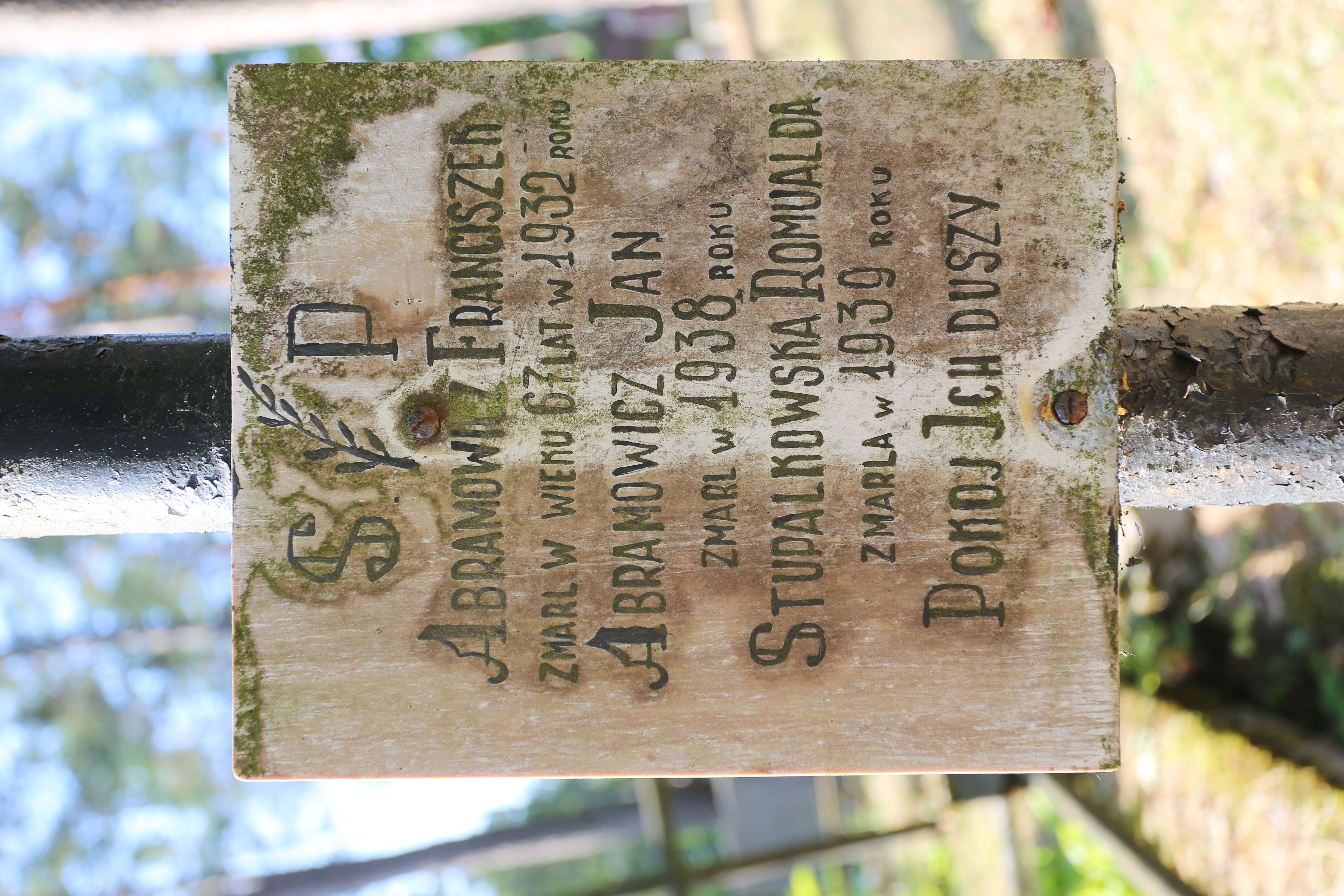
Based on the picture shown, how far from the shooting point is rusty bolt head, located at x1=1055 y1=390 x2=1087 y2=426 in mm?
1489

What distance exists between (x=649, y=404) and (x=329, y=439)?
0.57 metres

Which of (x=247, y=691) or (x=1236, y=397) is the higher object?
(x=1236, y=397)

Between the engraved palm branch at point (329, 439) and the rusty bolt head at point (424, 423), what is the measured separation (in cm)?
5

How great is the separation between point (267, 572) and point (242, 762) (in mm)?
334

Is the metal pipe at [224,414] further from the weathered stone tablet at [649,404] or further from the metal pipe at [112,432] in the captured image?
the weathered stone tablet at [649,404]

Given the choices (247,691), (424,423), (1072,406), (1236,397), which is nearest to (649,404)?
(424,423)

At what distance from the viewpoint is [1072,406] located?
1490 millimetres

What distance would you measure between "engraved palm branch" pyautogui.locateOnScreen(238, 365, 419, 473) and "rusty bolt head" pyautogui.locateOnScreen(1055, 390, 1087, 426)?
111 cm

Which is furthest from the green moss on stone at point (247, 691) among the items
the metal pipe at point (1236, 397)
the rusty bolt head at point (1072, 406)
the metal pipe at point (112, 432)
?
the metal pipe at point (1236, 397)

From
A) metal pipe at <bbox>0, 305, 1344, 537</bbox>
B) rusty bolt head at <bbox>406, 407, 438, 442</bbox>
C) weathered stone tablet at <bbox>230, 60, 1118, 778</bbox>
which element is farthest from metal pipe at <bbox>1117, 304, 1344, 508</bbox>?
rusty bolt head at <bbox>406, 407, 438, 442</bbox>

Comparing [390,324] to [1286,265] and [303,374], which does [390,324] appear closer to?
[303,374]

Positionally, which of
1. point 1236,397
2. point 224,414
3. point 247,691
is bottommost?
point 247,691

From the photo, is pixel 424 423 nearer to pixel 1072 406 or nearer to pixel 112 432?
pixel 112 432

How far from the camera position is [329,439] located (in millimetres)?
1527
